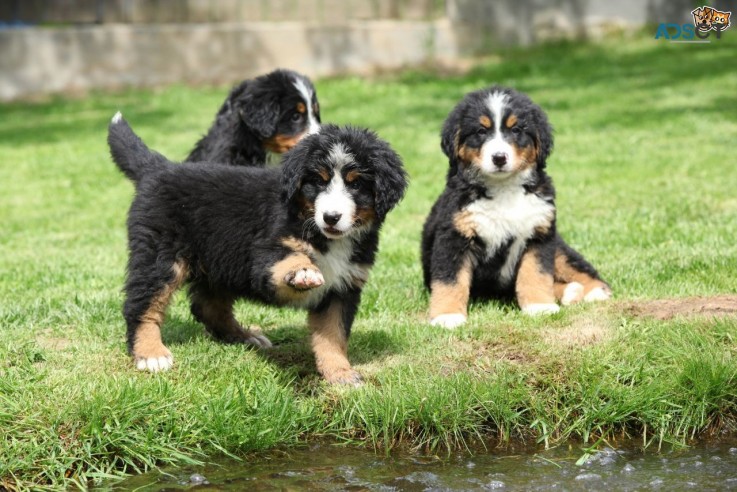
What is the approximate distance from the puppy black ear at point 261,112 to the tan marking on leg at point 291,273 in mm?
2021

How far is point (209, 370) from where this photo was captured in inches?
188

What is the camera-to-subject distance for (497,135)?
18.0 ft

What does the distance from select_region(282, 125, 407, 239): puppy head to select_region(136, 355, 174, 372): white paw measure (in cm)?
98

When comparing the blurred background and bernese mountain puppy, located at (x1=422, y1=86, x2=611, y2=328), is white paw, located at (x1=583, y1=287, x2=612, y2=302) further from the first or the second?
the blurred background

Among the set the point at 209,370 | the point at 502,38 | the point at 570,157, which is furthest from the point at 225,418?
the point at 502,38

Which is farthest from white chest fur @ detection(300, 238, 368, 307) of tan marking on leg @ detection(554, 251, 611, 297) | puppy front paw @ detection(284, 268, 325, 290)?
tan marking on leg @ detection(554, 251, 611, 297)

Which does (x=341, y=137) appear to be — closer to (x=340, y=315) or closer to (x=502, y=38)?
(x=340, y=315)

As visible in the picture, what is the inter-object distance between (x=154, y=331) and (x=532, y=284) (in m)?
2.06

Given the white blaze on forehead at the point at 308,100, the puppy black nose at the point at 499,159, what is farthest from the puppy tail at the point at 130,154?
the puppy black nose at the point at 499,159

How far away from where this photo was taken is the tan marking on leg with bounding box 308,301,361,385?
4637 mm

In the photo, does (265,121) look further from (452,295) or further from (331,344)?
(331,344)

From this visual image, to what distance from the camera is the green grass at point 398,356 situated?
4.25 metres

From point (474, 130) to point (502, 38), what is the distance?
10225mm

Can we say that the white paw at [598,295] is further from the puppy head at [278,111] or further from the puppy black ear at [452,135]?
the puppy head at [278,111]
